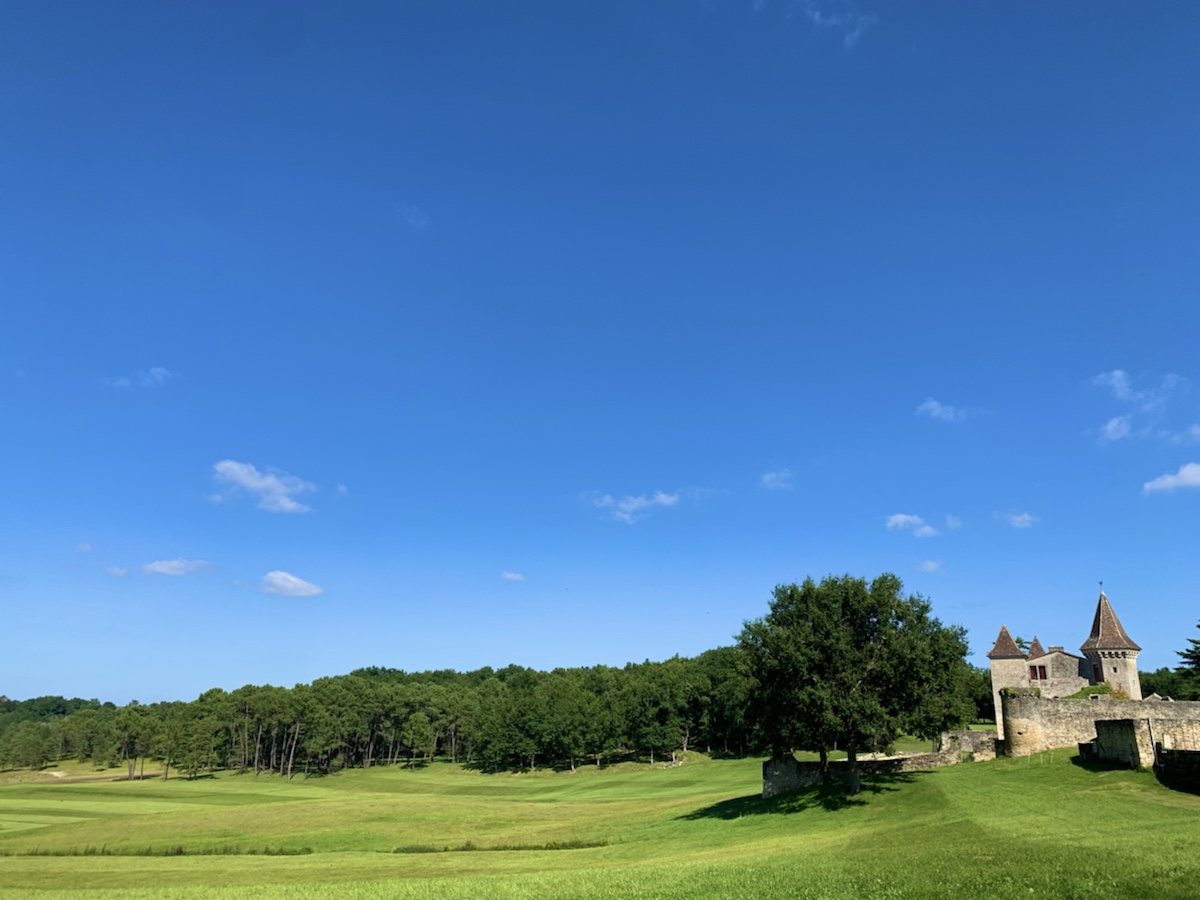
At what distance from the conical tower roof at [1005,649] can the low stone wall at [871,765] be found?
82.9 ft

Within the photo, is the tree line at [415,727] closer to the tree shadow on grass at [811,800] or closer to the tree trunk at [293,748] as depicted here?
the tree trunk at [293,748]

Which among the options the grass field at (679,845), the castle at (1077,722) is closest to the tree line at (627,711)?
the castle at (1077,722)

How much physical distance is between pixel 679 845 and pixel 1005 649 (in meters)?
52.5

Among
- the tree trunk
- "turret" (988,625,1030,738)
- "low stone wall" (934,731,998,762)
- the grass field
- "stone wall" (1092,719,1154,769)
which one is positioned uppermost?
"turret" (988,625,1030,738)

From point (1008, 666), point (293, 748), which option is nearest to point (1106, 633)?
point (1008, 666)

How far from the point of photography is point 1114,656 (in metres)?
71.1

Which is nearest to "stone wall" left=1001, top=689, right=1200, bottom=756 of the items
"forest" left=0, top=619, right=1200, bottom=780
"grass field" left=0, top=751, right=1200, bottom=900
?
"grass field" left=0, top=751, right=1200, bottom=900

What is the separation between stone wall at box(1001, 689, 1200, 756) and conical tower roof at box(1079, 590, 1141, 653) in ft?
80.4

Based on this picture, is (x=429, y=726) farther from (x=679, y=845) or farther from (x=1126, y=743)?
(x=1126, y=743)

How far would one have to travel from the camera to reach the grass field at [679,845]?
21.1 metres

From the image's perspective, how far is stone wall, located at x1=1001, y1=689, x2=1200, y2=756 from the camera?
47.0 meters

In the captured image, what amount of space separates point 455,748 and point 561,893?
437 feet

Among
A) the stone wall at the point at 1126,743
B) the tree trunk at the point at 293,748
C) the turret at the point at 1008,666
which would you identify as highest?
the turret at the point at 1008,666

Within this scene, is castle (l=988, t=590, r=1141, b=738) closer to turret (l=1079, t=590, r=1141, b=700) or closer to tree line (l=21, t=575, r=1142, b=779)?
turret (l=1079, t=590, r=1141, b=700)
